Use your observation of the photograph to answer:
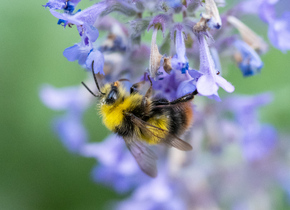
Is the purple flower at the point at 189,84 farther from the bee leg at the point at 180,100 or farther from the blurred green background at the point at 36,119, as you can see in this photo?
the blurred green background at the point at 36,119

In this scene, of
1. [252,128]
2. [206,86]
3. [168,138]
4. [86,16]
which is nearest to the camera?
[206,86]

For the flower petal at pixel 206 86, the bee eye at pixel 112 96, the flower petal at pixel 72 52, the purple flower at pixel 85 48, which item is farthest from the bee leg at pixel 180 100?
the flower petal at pixel 72 52

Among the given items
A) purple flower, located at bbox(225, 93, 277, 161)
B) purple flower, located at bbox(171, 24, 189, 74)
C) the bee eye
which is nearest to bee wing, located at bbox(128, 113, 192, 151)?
the bee eye

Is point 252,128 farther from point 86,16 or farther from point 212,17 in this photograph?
point 86,16

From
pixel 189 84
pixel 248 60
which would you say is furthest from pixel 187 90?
pixel 248 60

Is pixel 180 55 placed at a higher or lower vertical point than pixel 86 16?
lower

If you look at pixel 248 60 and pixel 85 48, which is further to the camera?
pixel 248 60

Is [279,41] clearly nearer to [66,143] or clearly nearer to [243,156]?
[243,156]
